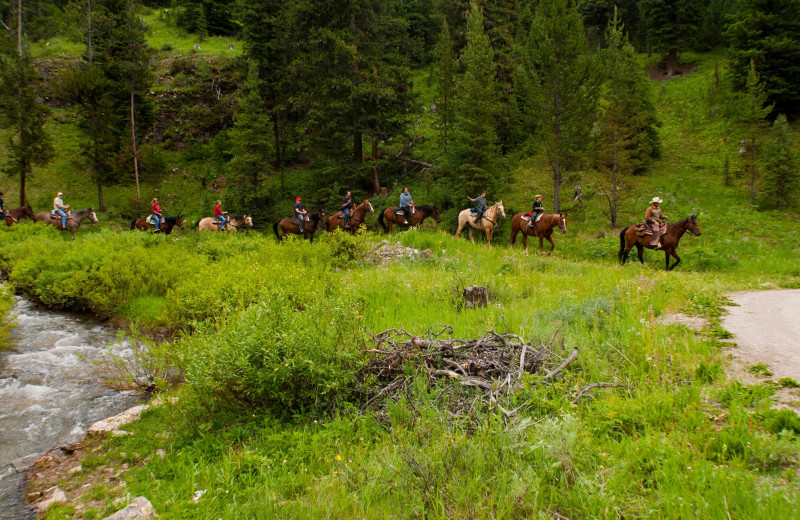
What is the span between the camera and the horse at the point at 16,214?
22812 mm

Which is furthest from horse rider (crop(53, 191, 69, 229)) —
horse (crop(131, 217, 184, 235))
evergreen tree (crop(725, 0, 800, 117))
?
evergreen tree (crop(725, 0, 800, 117))

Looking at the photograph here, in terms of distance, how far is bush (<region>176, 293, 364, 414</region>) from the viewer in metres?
4.56

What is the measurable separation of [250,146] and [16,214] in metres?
14.4

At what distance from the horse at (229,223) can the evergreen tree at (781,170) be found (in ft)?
96.3

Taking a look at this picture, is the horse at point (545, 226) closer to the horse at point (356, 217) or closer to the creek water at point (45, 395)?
the horse at point (356, 217)

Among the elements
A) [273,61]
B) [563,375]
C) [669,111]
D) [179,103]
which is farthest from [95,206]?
[669,111]

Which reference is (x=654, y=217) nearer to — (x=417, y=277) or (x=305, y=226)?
(x=417, y=277)

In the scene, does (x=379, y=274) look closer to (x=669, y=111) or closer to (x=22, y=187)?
(x=22, y=187)

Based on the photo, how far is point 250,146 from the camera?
26.1 meters

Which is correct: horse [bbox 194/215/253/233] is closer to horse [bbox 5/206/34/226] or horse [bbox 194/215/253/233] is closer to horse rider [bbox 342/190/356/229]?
horse rider [bbox 342/190/356/229]

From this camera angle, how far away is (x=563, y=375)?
472cm

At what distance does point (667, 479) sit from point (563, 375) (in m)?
1.75

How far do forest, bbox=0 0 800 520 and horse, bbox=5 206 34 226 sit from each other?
9.76 ft

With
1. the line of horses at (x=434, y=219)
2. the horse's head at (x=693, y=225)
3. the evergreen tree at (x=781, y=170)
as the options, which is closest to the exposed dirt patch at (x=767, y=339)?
the line of horses at (x=434, y=219)
